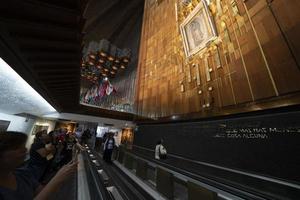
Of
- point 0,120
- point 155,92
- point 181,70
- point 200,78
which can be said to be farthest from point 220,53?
point 0,120

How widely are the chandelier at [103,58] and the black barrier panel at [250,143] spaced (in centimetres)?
990

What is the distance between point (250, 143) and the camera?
2.65 meters

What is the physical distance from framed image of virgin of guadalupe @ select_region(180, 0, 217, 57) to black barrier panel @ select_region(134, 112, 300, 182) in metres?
2.64

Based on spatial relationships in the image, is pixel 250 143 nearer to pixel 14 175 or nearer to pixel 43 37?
pixel 14 175

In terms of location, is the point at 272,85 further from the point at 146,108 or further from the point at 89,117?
the point at 89,117

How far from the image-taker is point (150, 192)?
8.21 feet

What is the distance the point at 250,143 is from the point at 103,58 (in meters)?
11.6

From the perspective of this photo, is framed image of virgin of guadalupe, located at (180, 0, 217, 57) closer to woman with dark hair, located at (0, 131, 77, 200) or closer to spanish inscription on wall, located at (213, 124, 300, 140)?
spanish inscription on wall, located at (213, 124, 300, 140)

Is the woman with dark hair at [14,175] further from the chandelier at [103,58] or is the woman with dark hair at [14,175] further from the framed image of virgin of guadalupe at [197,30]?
the chandelier at [103,58]

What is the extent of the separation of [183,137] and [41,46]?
4035 mm

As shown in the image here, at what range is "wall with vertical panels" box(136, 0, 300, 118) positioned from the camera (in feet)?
8.45

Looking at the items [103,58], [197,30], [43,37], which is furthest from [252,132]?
[103,58]

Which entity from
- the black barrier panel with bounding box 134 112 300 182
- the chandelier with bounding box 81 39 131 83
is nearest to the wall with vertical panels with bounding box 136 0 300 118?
the black barrier panel with bounding box 134 112 300 182

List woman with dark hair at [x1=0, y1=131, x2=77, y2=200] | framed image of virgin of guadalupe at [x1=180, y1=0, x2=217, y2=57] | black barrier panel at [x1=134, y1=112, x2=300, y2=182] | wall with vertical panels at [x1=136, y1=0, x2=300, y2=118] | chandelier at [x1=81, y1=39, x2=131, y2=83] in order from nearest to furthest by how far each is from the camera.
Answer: woman with dark hair at [x1=0, y1=131, x2=77, y2=200] < black barrier panel at [x1=134, y1=112, x2=300, y2=182] < wall with vertical panels at [x1=136, y1=0, x2=300, y2=118] < framed image of virgin of guadalupe at [x1=180, y1=0, x2=217, y2=57] < chandelier at [x1=81, y1=39, x2=131, y2=83]
